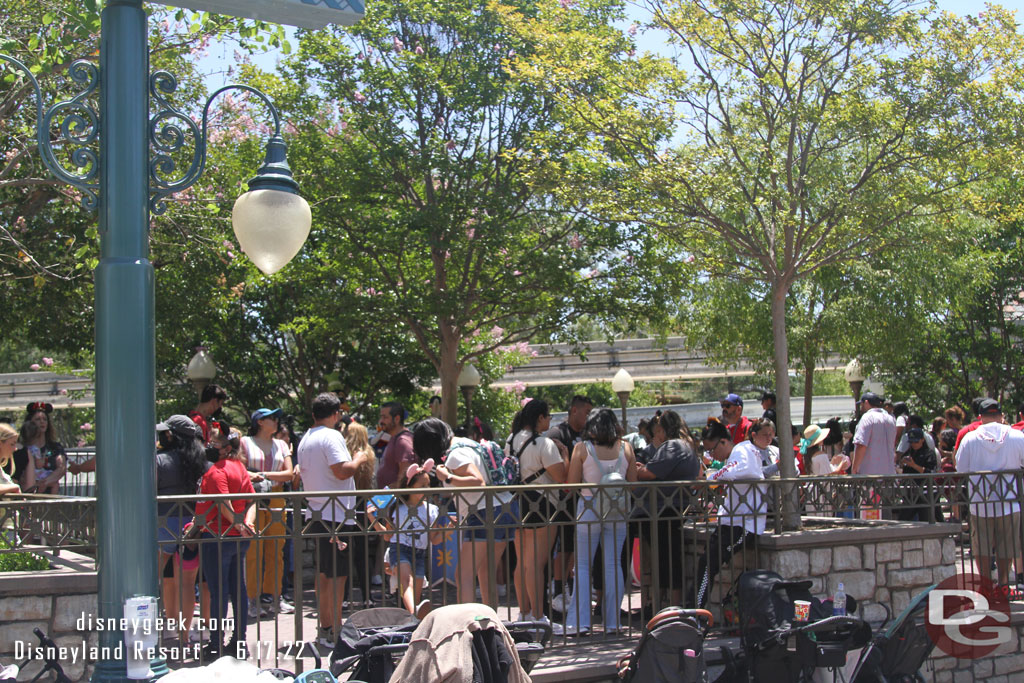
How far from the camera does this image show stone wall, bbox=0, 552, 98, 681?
582cm

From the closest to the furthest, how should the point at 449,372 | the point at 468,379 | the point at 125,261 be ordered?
1. the point at 125,261
2. the point at 449,372
3. the point at 468,379

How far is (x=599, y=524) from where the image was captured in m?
7.45

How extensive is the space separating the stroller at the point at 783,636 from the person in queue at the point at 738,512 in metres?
0.58

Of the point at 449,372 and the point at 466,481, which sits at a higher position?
the point at 449,372

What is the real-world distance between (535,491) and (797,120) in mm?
4679

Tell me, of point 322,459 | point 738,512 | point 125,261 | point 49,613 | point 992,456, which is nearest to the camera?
point 125,261

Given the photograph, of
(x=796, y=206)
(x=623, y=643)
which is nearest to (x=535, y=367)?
(x=796, y=206)

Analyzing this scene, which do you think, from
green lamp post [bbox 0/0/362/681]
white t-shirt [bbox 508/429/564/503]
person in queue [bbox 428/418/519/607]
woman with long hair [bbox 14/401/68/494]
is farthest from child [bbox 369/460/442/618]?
woman with long hair [bbox 14/401/68/494]

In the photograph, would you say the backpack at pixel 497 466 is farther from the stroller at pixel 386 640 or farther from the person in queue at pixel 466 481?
the stroller at pixel 386 640

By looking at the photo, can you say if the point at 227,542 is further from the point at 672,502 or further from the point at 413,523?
the point at 672,502

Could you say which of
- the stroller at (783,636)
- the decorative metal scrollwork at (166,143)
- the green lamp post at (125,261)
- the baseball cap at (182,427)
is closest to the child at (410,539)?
the baseball cap at (182,427)

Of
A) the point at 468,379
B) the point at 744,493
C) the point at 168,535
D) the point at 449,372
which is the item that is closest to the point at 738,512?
the point at 744,493

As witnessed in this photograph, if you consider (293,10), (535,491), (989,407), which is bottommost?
(535,491)

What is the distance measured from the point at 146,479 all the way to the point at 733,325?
62.2ft
